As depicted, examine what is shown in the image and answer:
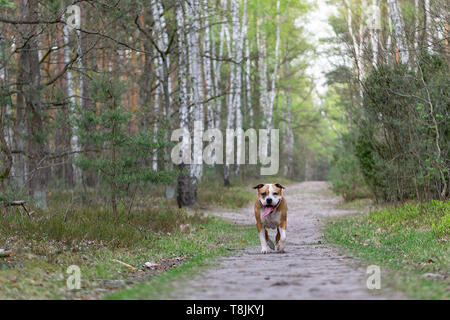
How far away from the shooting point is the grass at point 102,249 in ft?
21.0

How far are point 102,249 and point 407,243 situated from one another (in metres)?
5.92

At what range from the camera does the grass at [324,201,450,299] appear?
6086 mm

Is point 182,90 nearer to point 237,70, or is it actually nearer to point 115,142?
point 115,142

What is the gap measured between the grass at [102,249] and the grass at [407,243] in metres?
2.60

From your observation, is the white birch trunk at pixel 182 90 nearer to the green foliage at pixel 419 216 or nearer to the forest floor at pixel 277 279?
the green foliage at pixel 419 216

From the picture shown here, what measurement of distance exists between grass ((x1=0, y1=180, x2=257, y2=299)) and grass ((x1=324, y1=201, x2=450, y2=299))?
2.60m

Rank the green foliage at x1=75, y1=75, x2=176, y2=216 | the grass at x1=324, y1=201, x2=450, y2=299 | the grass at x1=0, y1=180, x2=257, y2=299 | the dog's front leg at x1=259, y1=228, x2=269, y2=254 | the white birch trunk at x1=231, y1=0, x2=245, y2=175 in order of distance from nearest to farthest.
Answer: the grass at x1=324, y1=201, x2=450, y2=299, the grass at x1=0, y1=180, x2=257, y2=299, the dog's front leg at x1=259, y1=228, x2=269, y2=254, the green foliage at x1=75, y1=75, x2=176, y2=216, the white birch trunk at x1=231, y1=0, x2=245, y2=175

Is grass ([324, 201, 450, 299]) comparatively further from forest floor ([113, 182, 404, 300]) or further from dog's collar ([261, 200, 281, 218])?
dog's collar ([261, 200, 281, 218])

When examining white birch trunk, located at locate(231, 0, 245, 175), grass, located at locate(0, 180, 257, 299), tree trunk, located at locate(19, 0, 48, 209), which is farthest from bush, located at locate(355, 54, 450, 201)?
white birch trunk, located at locate(231, 0, 245, 175)

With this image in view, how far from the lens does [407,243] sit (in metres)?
10.4

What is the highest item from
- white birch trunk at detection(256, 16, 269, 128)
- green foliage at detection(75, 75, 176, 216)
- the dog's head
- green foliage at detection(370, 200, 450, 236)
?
white birch trunk at detection(256, 16, 269, 128)

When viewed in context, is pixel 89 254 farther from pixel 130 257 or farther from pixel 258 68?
pixel 258 68

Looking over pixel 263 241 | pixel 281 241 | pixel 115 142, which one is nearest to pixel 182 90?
pixel 115 142
